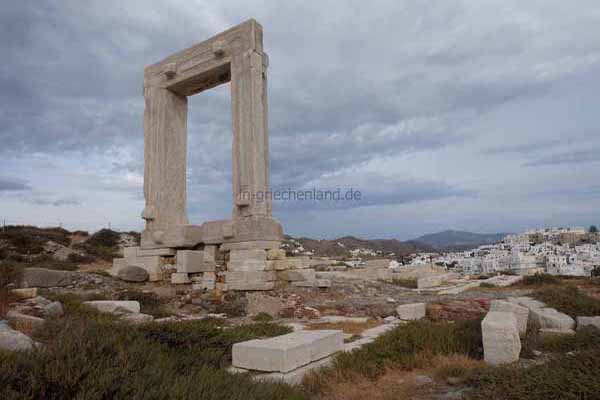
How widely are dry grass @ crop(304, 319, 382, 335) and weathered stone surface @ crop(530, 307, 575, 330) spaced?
237 cm

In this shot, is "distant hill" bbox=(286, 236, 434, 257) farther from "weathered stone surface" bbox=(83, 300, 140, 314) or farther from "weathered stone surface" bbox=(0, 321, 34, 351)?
"weathered stone surface" bbox=(0, 321, 34, 351)

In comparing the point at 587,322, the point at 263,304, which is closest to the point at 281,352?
the point at 587,322

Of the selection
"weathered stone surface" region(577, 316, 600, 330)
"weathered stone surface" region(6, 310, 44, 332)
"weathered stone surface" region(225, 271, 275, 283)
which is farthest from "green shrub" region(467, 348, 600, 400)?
"weathered stone surface" region(225, 271, 275, 283)

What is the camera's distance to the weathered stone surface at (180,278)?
10734mm

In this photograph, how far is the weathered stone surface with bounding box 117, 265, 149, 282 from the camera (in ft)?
36.0

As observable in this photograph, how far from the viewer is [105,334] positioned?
3852 millimetres

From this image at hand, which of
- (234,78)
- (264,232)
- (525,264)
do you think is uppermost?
(234,78)

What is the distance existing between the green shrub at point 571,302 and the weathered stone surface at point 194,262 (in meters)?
7.15

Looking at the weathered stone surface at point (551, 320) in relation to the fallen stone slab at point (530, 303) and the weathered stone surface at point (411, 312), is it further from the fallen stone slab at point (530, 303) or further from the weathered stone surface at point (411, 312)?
the weathered stone surface at point (411, 312)

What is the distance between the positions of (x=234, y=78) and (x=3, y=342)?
27.0 feet

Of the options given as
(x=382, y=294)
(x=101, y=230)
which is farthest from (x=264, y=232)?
(x=101, y=230)

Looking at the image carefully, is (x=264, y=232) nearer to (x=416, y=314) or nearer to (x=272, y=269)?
(x=272, y=269)

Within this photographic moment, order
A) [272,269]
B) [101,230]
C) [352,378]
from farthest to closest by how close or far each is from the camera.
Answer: [101,230], [272,269], [352,378]

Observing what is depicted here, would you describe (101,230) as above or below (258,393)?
above
